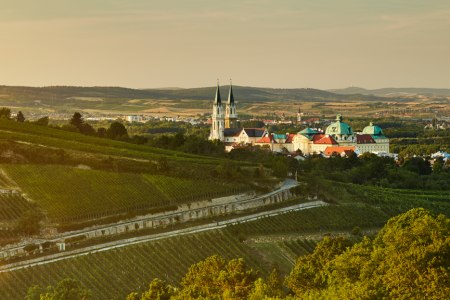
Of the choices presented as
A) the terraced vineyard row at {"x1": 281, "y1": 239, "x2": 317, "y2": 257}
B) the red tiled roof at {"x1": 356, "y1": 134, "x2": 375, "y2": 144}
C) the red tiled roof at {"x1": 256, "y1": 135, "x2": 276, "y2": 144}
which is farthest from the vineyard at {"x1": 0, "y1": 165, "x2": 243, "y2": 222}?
the red tiled roof at {"x1": 356, "y1": 134, "x2": 375, "y2": 144}

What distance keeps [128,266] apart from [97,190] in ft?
59.1

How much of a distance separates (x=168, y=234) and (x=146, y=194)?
10.8 metres

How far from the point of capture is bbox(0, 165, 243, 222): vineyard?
71.8 m

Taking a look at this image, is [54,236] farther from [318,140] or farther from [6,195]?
[318,140]

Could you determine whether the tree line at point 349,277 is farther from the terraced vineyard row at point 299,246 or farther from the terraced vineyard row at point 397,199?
the terraced vineyard row at point 397,199

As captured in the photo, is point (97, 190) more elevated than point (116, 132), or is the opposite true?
point (116, 132)

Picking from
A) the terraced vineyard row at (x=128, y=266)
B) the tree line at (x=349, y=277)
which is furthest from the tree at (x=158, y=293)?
the terraced vineyard row at (x=128, y=266)

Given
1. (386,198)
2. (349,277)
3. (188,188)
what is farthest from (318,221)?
(349,277)

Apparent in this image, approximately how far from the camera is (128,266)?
→ 61.2 m

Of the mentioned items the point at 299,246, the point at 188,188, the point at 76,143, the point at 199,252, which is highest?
the point at 76,143

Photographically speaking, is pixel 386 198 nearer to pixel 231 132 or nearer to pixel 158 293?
pixel 158 293

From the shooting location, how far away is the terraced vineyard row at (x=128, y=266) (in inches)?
2167

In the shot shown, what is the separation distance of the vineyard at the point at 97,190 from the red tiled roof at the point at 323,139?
9682 cm

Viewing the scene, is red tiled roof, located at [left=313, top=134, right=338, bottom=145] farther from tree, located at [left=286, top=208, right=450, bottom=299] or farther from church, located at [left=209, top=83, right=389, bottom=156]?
tree, located at [left=286, top=208, right=450, bottom=299]
